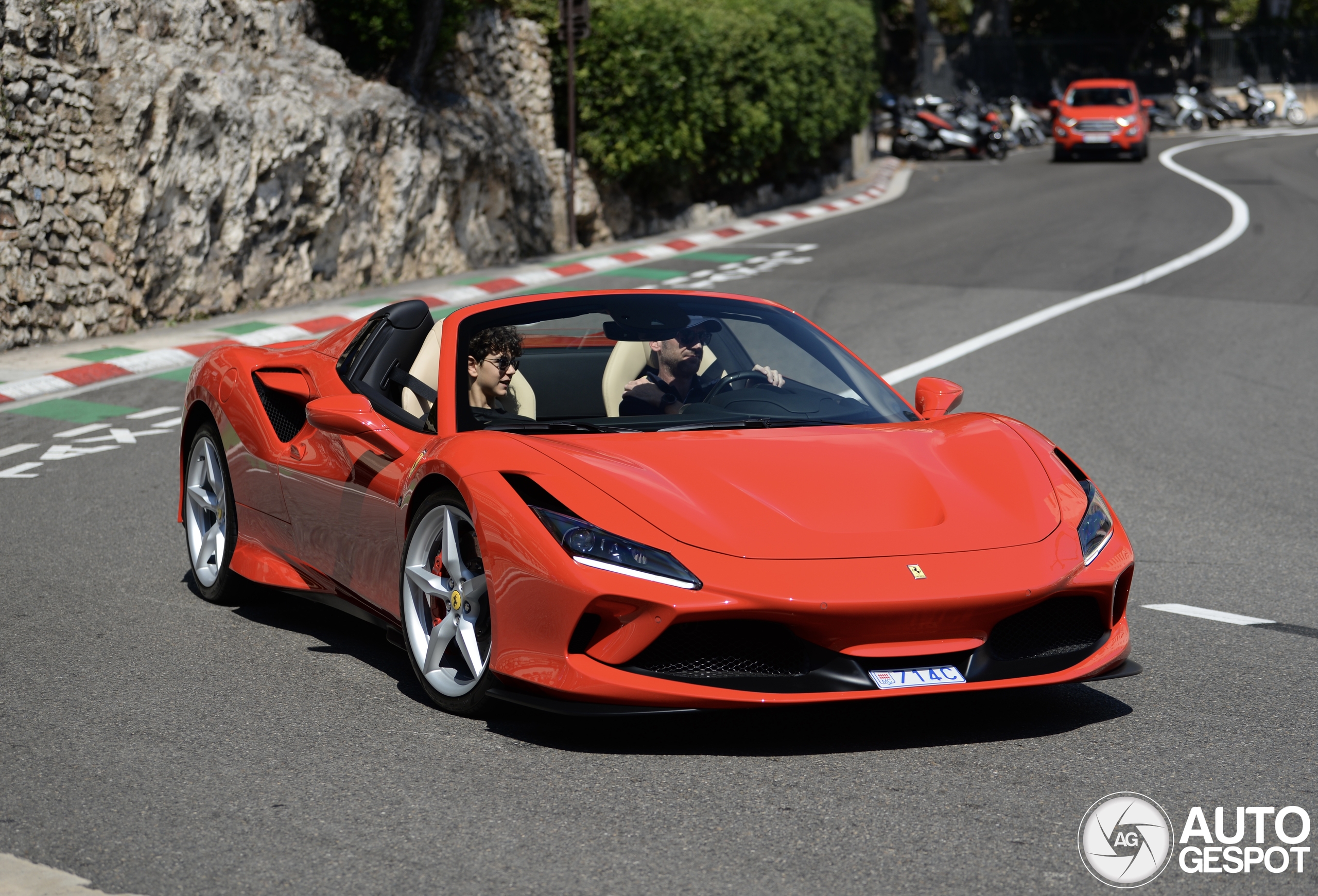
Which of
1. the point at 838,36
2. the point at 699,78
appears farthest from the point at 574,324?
the point at 838,36

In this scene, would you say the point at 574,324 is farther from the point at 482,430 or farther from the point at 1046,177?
the point at 1046,177

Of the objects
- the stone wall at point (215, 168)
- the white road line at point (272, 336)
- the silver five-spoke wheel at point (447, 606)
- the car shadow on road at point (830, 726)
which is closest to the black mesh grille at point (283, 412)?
the silver five-spoke wheel at point (447, 606)

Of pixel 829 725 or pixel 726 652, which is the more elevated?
pixel 726 652

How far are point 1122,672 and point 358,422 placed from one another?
7.88 feet

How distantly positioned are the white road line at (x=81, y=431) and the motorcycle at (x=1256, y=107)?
161ft

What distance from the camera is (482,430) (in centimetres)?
493

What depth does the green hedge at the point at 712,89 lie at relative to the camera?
21438 millimetres

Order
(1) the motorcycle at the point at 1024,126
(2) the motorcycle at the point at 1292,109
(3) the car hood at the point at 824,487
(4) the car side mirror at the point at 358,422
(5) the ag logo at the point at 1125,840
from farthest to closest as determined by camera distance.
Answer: (2) the motorcycle at the point at 1292,109, (1) the motorcycle at the point at 1024,126, (4) the car side mirror at the point at 358,422, (3) the car hood at the point at 824,487, (5) the ag logo at the point at 1125,840

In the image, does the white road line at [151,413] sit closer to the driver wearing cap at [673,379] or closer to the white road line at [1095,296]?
the white road line at [1095,296]

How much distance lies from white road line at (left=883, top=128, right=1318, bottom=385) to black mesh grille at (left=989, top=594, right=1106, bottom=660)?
6.96 metres

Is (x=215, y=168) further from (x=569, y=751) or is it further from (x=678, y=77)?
(x=569, y=751)

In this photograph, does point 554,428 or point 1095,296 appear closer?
point 554,428

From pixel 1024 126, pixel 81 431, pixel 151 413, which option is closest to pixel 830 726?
pixel 81 431

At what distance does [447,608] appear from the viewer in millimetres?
4723
